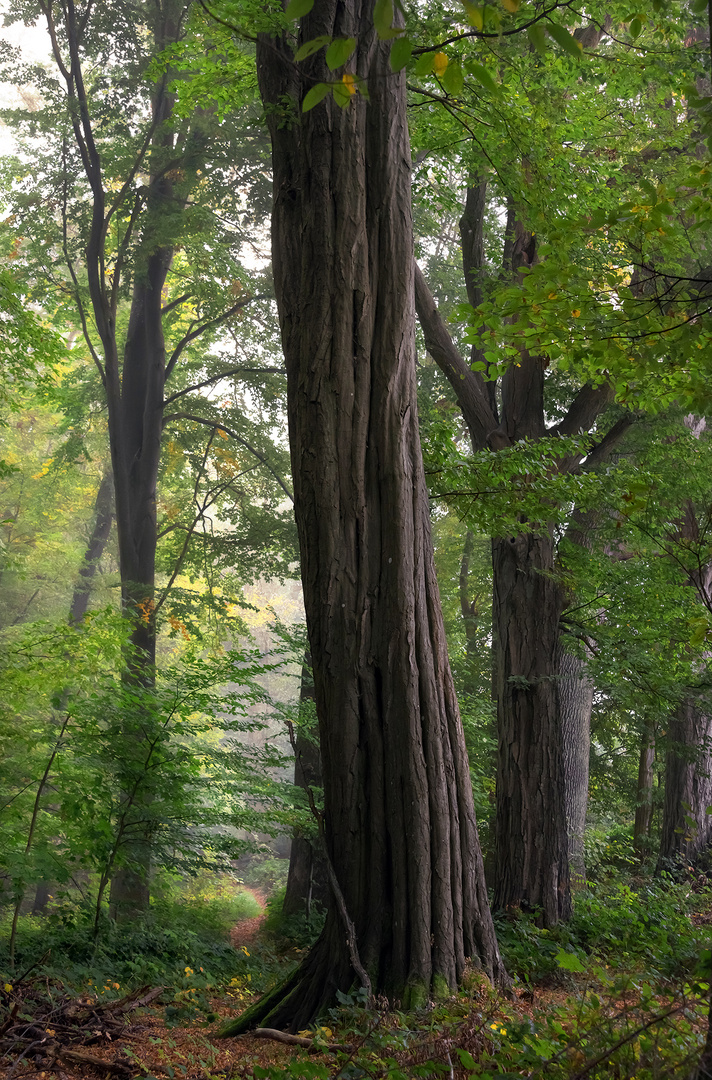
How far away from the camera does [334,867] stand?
148 inches

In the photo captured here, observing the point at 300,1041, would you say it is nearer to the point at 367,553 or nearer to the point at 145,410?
the point at 367,553

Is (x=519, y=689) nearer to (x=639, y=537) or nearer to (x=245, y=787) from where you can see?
(x=639, y=537)

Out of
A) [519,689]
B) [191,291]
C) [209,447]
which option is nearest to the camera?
[519,689]

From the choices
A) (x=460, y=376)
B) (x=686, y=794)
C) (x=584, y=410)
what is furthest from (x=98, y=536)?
(x=584, y=410)

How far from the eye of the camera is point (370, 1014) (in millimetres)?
3037

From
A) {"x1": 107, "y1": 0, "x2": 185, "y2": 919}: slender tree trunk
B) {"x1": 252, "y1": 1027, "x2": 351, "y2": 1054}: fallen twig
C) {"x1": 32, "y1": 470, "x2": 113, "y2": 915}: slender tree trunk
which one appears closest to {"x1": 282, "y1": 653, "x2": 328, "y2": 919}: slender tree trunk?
{"x1": 107, "y1": 0, "x2": 185, "y2": 919}: slender tree trunk

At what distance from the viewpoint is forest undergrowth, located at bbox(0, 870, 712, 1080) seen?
2033 mm

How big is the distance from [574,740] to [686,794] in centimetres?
225

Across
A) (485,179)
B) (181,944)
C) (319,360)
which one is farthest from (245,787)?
(485,179)

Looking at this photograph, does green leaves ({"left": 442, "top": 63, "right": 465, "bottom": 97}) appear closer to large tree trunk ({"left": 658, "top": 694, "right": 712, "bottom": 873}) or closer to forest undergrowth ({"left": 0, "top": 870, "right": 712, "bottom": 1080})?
forest undergrowth ({"left": 0, "top": 870, "right": 712, "bottom": 1080})

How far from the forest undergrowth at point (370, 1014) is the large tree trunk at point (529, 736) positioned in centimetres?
39

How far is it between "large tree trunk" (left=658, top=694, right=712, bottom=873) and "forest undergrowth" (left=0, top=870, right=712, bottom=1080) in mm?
3738

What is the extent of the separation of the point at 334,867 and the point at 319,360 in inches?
104

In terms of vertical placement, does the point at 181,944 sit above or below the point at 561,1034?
below
